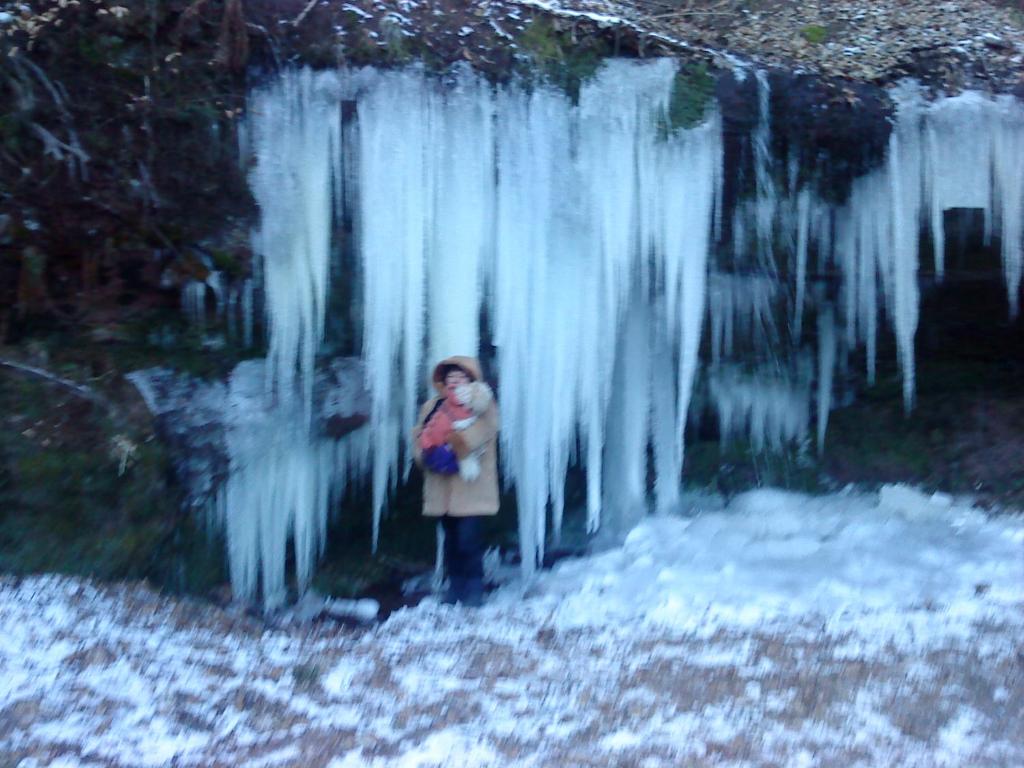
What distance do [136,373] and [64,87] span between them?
151cm

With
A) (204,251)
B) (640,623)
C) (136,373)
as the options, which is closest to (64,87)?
(204,251)

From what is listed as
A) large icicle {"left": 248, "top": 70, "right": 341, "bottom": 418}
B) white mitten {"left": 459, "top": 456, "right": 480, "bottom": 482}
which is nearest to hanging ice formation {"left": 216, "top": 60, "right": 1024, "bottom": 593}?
large icicle {"left": 248, "top": 70, "right": 341, "bottom": 418}

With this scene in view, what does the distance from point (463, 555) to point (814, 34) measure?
410cm

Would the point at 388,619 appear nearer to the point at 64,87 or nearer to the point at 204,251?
the point at 204,251

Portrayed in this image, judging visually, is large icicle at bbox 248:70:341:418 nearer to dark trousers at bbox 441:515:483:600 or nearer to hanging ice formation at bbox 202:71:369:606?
hanging ice formation at bbox 202:71:369:606

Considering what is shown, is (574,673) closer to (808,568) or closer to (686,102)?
(808,568)

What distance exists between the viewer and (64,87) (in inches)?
200

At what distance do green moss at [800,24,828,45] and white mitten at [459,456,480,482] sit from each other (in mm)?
3614

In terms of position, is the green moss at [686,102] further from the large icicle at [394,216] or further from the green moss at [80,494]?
the green moss at [80,494]

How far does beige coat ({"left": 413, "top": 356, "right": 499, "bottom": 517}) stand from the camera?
201 inches

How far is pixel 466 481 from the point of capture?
16.8ft

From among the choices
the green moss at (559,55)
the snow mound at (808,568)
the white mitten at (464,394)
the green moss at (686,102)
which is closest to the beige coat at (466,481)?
the white mitten at (464,394)

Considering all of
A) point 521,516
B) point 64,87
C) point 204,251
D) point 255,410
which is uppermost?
point 64,87

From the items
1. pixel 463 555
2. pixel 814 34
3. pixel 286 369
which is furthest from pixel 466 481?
pixel 814 34
